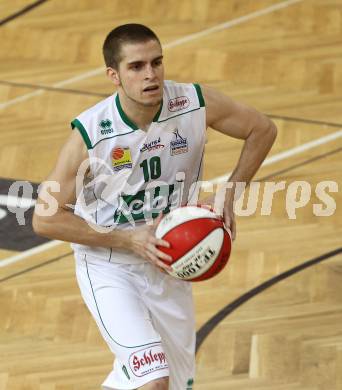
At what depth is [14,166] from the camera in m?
8.40

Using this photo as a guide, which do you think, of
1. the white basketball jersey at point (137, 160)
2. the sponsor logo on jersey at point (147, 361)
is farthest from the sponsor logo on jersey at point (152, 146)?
the sponsor logo on jersey at point (147, 361)

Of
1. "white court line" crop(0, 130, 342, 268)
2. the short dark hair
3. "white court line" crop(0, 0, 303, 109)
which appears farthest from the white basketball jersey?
"white court line" crop(0, 0, 303, 109)

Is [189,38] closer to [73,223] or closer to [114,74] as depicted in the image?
[114,74]

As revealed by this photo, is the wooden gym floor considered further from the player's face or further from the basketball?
the player's face

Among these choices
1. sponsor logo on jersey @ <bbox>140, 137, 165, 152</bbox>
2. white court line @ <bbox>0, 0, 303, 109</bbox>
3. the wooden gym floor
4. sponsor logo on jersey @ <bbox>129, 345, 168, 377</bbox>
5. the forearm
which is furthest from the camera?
white court line @ <bbox>0, 0, 303, 109</bbox>

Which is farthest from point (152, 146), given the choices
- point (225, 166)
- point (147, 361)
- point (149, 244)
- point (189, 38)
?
point (189, 38)

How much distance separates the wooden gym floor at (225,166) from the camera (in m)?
6.44

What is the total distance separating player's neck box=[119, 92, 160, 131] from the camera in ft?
17.0

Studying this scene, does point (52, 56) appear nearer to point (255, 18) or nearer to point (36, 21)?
point (36, 21)

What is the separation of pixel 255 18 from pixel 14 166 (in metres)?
3.09

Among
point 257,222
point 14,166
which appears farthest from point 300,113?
point 14,166

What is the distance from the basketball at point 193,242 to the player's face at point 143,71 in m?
0.56

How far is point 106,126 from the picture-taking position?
5.15 metres

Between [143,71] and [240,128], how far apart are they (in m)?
0.73
